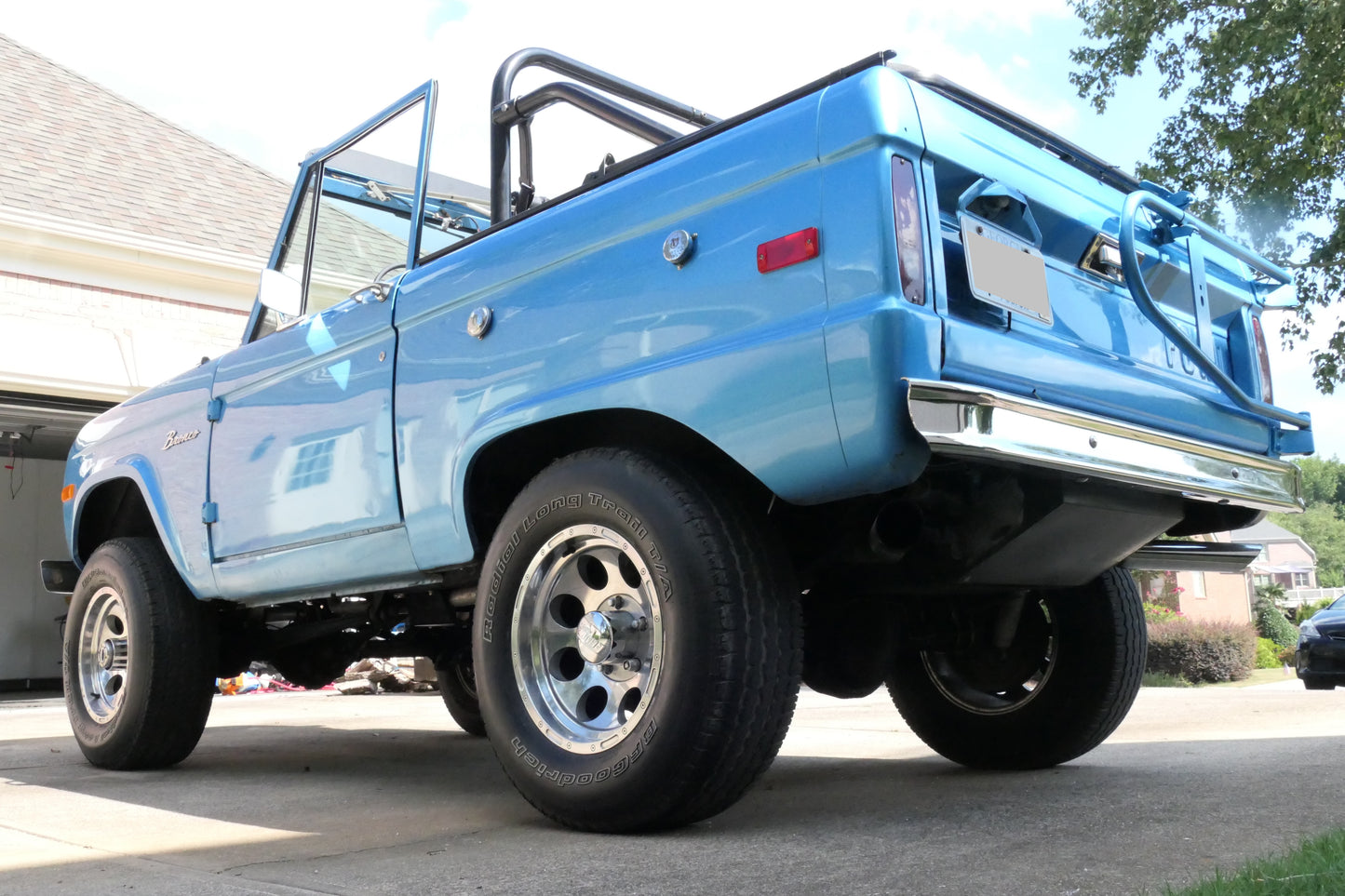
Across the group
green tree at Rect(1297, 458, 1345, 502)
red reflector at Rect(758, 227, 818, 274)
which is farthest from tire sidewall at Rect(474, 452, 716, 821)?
green tree at Rect(1297, 458, 1345, 502)

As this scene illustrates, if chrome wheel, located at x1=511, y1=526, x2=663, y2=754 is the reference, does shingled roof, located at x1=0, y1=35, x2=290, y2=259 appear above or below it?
above

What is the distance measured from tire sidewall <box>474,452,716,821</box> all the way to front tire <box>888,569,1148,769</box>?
4.89 ft

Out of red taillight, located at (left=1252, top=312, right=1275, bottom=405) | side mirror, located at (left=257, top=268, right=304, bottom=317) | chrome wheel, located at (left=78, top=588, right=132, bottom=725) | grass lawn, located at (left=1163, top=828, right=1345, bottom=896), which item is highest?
side mirror, located at (left=257, top=268, right=304, bottom=317)

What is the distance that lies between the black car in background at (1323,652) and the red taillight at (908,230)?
10839 mm

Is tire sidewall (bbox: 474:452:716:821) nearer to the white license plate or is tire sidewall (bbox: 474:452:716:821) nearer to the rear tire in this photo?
the white license plate

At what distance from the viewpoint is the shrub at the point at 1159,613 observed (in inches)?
792

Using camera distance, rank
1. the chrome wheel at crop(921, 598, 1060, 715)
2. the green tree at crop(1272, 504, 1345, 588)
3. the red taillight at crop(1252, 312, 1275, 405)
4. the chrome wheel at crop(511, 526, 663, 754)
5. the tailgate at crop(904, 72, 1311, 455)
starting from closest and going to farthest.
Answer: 1. the tailgate at crop(904, 72, 1311, 455)
2. the chrome wheel at crop(511, 526, 663, 754)
3. the red taillight at crop(1252, 312, 1275, 405)
4. the chrome wheel at crop(921, 598, 1060, 715)
5. the green tree at crop(1272, 504, 1345, 588)

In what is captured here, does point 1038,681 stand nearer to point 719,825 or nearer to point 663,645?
point 719,825

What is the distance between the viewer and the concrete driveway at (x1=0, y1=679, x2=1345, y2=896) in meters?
2.28

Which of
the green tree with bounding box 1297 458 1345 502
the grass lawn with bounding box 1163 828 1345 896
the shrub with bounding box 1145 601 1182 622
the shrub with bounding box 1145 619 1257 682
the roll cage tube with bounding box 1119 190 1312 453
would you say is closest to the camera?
the grass lawn with bounding box 1163 828 1345 896

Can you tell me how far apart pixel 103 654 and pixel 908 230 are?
387 centimetres

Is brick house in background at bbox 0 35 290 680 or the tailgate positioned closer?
the tailgate

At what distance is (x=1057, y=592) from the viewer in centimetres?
385

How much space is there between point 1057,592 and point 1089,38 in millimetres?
12454
